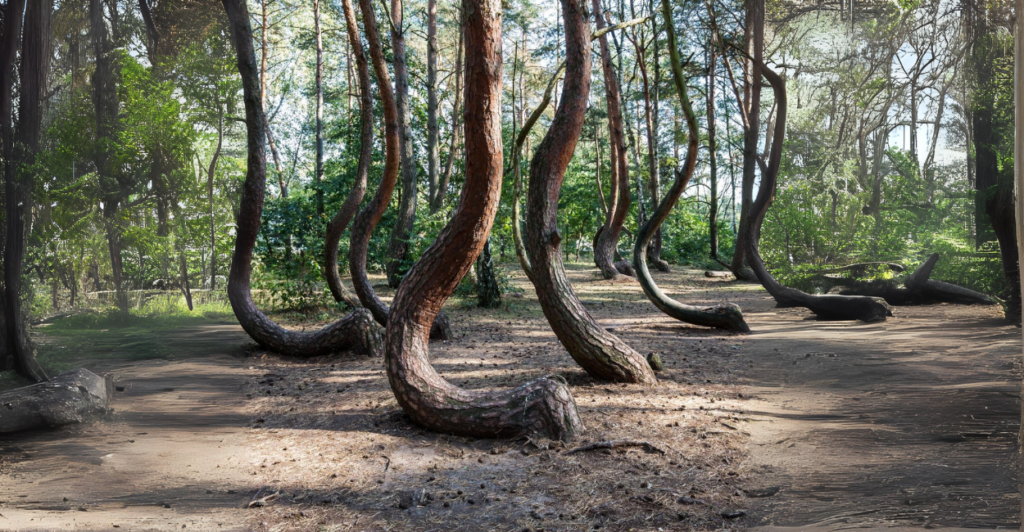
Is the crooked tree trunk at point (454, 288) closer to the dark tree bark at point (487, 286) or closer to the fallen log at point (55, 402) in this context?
the fallen log at point (55, 402)

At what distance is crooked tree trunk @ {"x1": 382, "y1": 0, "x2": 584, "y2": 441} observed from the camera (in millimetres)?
4348

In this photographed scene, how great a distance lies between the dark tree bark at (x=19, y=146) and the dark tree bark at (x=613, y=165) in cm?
Answer: 1223

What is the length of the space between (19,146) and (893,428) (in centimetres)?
598

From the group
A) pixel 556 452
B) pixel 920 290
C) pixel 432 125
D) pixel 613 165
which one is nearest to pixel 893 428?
pixel 556 452

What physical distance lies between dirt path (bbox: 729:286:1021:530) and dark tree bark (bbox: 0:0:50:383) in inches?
176

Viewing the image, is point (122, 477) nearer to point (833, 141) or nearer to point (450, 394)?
point (450, 394)

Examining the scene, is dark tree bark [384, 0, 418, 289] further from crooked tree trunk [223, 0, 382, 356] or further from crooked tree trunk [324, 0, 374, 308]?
crooked tree trunk [223, 0, 382, 356]

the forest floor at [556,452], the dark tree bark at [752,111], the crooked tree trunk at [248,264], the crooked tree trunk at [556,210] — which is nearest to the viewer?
the forest floor at [556,452]

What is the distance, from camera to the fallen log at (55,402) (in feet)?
11.6

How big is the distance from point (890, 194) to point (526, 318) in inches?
241

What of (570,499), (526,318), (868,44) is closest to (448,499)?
(570,499)

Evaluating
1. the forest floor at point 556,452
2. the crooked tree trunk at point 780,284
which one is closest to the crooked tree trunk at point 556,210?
the forest floor at point 556,452

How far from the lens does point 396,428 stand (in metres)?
4.70

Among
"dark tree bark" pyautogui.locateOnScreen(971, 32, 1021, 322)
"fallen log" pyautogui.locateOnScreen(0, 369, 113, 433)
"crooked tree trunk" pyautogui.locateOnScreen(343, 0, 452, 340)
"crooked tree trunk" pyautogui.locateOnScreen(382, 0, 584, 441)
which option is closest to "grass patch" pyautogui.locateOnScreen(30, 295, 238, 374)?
"fallen log" pyautogui.locateOnScreen(0, 369, 113, 433)
